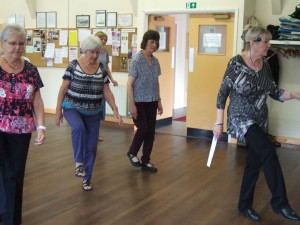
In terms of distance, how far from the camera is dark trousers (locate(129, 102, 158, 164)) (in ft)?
14.1

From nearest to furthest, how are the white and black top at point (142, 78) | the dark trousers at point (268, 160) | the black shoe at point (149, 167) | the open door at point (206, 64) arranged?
the dark trousers at point (268, 160) < the white and black top at point (142, 78) < the black shoe at point (149, 167) < the open door at point (206, 64)

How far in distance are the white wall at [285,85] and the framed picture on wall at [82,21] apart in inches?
113

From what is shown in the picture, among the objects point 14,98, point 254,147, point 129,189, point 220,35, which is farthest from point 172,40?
point 14,98

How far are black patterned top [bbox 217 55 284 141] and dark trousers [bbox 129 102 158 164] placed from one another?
1.31m

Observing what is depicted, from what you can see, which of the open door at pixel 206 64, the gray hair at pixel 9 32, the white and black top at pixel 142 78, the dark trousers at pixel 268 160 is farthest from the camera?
the open door at pixel 206 64

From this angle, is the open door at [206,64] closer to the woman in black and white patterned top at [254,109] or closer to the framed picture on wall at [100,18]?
the framed picture on wall at [100,18]

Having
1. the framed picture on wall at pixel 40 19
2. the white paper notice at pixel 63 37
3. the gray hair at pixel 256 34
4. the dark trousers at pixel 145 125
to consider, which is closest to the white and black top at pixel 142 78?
the dark trousers at pixel 145 125

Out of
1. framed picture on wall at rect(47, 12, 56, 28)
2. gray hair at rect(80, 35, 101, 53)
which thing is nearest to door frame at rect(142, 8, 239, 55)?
framed picture on wall at rect(47, 12, 56, 28)

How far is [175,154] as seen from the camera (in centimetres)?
530

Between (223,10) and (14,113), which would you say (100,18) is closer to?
(223,10)

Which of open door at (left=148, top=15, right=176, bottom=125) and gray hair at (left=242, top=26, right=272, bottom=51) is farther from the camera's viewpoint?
open door at (left=148, top=15, right=176, bottom=125)

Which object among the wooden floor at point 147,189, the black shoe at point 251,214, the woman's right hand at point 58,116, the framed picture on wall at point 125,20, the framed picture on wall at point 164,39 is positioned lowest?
the wooden floor at point 147,189

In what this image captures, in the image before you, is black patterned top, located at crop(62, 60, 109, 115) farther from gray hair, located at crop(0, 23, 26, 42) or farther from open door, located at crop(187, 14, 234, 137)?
open door, located at crop(187, 14, 234, 137)

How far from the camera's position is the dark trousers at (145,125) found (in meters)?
4.31
